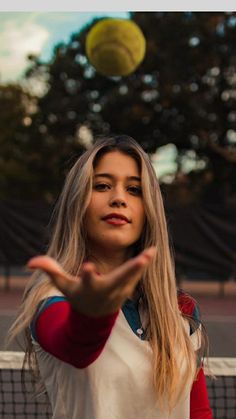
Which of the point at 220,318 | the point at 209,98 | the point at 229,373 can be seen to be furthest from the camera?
the point at 209,98

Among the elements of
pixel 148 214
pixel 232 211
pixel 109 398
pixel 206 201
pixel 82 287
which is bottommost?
pixel 109 398

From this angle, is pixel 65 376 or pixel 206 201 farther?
pixel 206 201

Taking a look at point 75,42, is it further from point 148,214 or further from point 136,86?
point 148,214

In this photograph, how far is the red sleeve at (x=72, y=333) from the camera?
1156mm

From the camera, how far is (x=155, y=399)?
1487mm

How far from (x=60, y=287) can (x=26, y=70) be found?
30.5 meters

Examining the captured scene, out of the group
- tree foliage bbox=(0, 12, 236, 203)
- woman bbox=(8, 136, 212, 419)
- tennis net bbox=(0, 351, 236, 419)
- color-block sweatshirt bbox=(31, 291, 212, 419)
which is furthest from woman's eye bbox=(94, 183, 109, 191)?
tree foliage bbox=(0, 12, 236, 203)

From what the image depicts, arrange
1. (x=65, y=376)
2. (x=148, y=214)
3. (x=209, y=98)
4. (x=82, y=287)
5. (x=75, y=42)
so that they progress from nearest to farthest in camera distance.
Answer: (x=82, y=287)
(x=65, y=376)
(x=148, y=214)
(x=209, y=98)
(x=75, y=42)

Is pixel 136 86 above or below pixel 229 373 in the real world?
above

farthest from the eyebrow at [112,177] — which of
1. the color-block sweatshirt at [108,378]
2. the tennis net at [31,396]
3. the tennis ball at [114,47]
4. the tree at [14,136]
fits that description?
the tree at [14,136]

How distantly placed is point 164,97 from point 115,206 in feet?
71.9

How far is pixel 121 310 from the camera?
1.54m

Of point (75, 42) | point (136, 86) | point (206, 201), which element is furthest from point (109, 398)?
point (206, 201)

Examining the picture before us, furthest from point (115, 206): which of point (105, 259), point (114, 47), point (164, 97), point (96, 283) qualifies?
point (164, 97)
